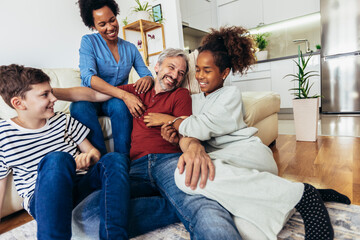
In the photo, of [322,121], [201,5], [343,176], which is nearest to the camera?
[343,176]

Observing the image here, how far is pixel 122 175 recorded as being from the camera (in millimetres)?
833

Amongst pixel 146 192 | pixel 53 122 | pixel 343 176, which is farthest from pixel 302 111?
pixel 53 122

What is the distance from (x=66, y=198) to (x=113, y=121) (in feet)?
1.83

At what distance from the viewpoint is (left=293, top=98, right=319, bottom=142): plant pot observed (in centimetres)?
209

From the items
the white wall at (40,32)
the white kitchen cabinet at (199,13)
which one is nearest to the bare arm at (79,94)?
the white wall at (40,32)

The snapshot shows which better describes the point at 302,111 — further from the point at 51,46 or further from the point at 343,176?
the point at 51,46

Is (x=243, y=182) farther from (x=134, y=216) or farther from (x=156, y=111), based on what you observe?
(x=156, y=111)

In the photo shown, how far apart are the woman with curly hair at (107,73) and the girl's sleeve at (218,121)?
32cm

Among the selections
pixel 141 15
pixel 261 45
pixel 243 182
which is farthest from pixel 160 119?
pixel 261 45

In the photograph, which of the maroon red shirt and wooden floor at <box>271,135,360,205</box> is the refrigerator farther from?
the maroon red shirt

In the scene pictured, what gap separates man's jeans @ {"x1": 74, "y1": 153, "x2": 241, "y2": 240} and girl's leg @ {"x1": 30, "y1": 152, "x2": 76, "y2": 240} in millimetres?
133

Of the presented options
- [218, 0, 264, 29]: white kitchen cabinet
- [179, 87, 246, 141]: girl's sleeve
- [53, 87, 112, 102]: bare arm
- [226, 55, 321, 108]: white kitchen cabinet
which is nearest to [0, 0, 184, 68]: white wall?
[53, 87, 112, 102]: bare arm

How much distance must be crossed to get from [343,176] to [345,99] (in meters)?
2.54

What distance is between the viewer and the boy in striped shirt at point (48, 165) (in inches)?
28.2
